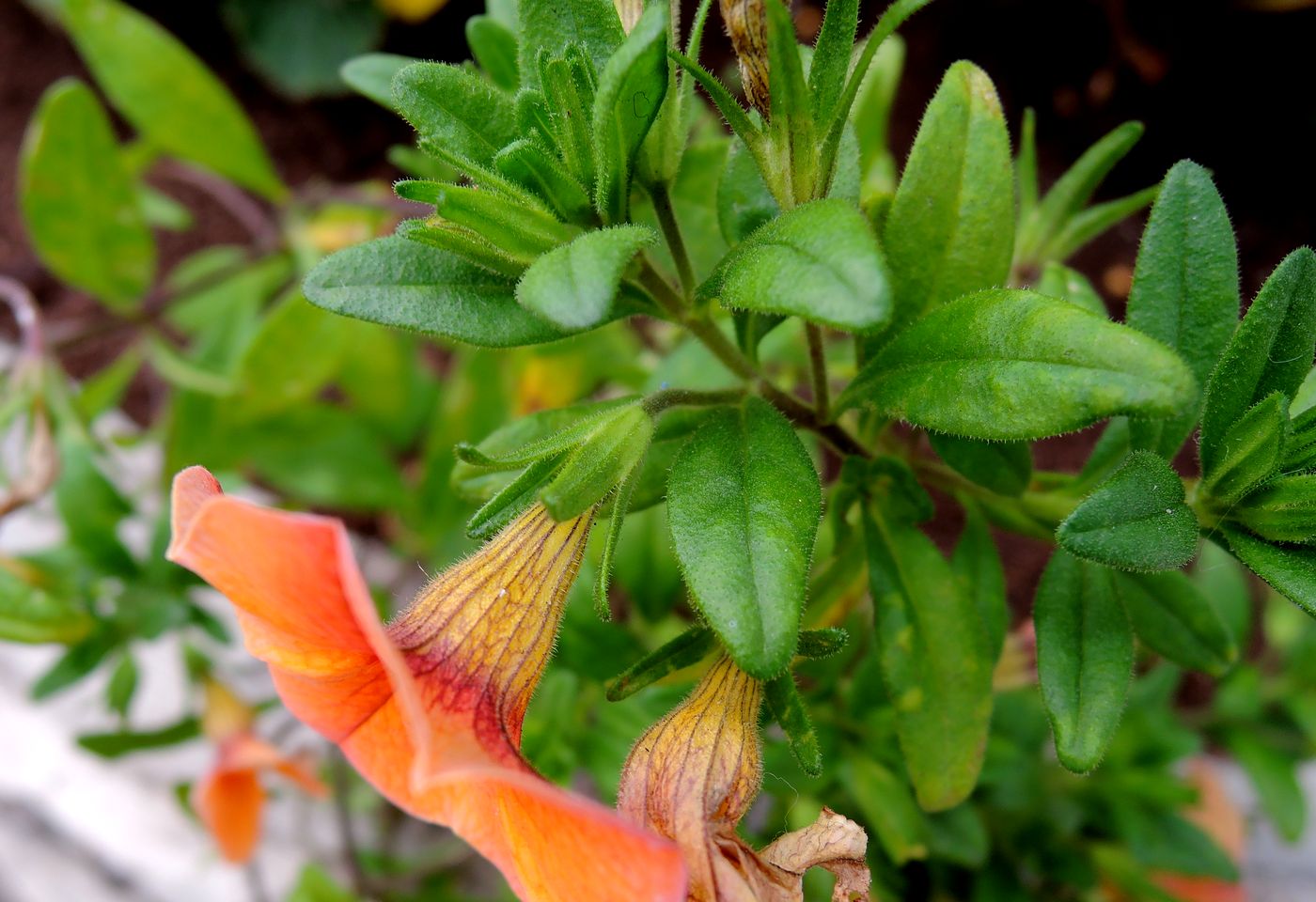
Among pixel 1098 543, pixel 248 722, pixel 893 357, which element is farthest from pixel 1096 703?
pixel 248 722

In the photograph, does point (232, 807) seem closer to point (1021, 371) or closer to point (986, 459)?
point (986, 459)

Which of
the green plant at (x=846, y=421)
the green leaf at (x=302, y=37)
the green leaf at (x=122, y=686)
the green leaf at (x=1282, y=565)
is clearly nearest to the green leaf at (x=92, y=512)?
the green plant at (x=846, y=421)

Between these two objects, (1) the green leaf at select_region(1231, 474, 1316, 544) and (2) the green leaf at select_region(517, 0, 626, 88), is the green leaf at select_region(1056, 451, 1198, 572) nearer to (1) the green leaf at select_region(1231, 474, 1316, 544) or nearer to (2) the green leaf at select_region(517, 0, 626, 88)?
(1) the green leaf at select_region(1231, 474, 1316, 544)

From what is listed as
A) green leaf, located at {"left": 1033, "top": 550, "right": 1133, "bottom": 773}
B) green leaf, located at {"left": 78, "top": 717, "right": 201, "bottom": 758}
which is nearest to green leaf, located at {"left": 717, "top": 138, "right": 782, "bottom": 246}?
green leaf, located at {"left": 1033, "top": 550, "right": 1133, "bottom": 773}

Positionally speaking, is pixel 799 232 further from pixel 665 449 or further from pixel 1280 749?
pixel 1280 749

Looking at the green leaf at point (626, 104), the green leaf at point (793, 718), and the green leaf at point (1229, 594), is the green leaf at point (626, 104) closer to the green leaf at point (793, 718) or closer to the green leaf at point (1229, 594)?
the green leaf at point (793, 718)

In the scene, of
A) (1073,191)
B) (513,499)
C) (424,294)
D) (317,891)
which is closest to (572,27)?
(424,294)
